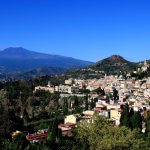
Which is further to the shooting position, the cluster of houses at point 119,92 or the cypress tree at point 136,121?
the cluster of houses at point 119,92

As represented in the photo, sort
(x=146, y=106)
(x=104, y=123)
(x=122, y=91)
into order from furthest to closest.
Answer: (x=122, y=91)
(x=146, y=106)
(x=104, y=123)

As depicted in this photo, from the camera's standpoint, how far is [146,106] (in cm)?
6034

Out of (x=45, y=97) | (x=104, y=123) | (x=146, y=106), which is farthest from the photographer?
(x=45, y=97)

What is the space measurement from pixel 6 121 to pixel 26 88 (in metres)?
39.0

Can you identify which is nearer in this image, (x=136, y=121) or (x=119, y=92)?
(x=136, y=121)

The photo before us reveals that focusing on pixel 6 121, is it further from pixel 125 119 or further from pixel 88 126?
pixel 88 126

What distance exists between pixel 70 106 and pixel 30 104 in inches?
282

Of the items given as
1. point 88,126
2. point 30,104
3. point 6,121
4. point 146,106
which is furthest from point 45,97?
point 88,126

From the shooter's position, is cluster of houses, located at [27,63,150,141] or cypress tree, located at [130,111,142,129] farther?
cluster of houses, located at [27,63,150,141]

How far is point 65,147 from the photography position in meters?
26.1

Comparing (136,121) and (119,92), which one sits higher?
(119,92)

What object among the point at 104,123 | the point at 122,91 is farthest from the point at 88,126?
the point at 122,91

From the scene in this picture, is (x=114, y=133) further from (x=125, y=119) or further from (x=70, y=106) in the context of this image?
(x=70, y=106)

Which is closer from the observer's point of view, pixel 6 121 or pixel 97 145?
pixel 97 145
